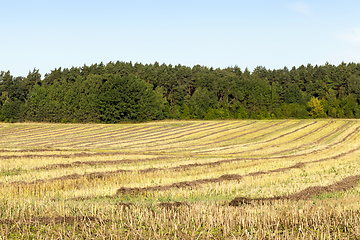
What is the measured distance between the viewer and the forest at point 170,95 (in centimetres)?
8694

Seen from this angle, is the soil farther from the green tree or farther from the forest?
the green tree

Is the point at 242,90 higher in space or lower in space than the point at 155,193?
higher

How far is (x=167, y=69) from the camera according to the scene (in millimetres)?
111562

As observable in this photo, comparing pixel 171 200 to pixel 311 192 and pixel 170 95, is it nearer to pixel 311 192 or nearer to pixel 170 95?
pixel 311 192

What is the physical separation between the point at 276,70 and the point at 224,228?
11918cm

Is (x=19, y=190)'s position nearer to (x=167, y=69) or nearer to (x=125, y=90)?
(x=125, y=90)

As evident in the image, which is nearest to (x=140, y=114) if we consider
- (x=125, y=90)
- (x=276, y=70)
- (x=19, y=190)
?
(x=125, y=90)

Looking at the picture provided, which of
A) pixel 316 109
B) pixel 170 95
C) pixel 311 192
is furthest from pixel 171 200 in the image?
pixel 170 95

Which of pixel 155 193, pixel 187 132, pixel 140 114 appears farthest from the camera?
pixel 140 114

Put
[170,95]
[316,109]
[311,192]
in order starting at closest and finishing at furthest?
[311,192] → [316,109] → [170,95]

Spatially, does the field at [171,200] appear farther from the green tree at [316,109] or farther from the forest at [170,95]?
the green tree at [316,109]

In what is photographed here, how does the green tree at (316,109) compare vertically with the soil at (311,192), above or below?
above

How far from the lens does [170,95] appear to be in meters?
103

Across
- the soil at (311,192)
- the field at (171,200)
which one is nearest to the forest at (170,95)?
the field at (171,200)
